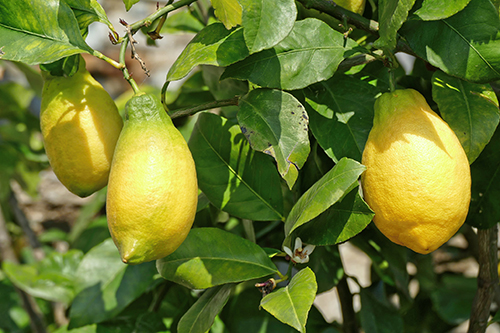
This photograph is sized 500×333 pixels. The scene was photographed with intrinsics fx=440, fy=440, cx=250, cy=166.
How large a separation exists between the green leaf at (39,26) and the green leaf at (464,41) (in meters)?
0.38

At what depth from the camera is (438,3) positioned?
1.53 feet

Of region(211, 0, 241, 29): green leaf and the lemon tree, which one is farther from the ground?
region(211, 0, 241, 29): green leaf

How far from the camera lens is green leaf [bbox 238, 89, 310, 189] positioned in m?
0.50

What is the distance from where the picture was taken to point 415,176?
47 centimetres

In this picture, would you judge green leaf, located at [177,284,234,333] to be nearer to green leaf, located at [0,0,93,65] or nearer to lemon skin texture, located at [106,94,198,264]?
lemon skin texture, located at [106,94,198,264]

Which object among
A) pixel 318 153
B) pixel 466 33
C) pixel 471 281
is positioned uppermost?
pixel 466 33

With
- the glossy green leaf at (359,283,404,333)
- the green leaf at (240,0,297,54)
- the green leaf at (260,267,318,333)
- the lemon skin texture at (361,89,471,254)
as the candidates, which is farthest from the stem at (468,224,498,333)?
the green leaf at (240,0,297,54)

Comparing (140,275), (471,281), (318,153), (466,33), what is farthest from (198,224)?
(471,281)

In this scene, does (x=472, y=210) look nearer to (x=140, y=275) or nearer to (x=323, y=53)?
(x=323, y=53)

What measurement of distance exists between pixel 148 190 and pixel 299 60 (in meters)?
0.23

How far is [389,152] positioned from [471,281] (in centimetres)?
76

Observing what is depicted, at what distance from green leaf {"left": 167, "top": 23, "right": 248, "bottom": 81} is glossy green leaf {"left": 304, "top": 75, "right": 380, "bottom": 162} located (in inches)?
Result: 5.1

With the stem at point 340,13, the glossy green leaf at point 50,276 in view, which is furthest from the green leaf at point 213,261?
the glossy green leaf at point 50,276

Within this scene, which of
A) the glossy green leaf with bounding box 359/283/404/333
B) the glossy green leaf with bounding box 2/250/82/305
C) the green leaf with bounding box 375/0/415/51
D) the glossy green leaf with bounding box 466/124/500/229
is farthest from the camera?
the glossy green leaf with bounding box 2/250/82/305
